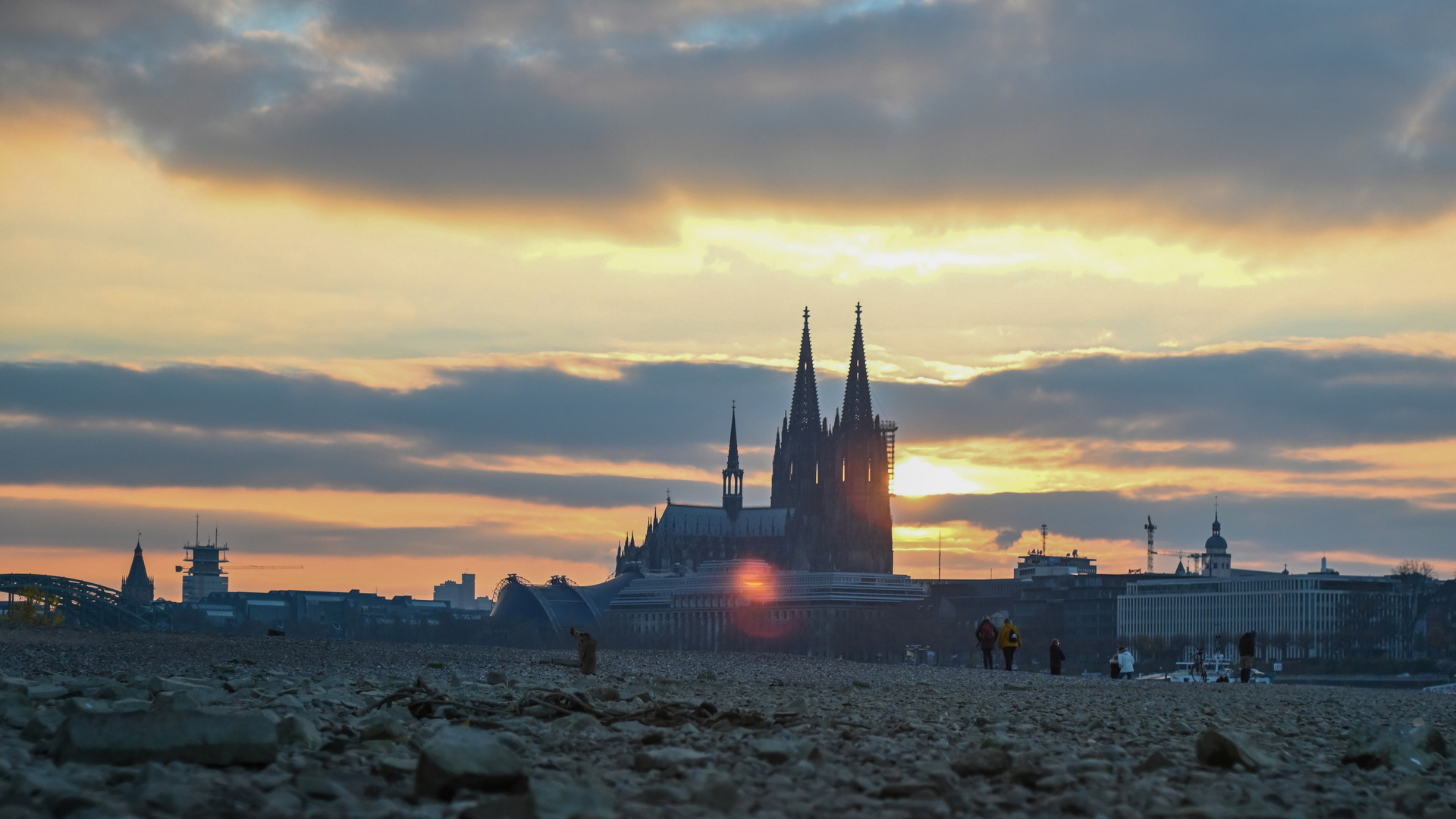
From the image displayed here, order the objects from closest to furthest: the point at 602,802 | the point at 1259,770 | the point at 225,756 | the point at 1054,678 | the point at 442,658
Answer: the point at 602,802, the point at 225,756, the point at 1259,770, the point at 442,658, the point at 1054,678

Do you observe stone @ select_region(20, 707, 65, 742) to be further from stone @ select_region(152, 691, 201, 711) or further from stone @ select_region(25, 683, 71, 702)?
stone @ select_region(25, 683, 71, 702)

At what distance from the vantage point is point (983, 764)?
13.7 metres

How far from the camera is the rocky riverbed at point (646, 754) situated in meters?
11.2

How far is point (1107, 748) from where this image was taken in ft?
53.6

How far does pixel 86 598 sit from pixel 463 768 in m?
128

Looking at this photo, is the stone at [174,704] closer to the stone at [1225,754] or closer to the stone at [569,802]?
the stone at [569,802]

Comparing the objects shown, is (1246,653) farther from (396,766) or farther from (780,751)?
(396,766)

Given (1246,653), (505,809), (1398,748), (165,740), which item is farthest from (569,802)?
(1246,653)

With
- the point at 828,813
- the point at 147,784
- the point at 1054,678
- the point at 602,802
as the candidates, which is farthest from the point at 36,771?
the point at 1054,678

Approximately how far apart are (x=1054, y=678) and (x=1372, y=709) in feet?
31.6

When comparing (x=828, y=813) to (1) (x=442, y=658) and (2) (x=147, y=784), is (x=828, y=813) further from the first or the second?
(1) (x=442, y=658)

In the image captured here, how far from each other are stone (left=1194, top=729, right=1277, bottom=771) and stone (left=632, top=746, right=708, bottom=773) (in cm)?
445

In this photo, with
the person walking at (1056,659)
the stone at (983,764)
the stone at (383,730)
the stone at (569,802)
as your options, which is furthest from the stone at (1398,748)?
the person walking at (1056,659)

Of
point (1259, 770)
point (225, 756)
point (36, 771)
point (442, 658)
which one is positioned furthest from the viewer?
point (442, 658)
